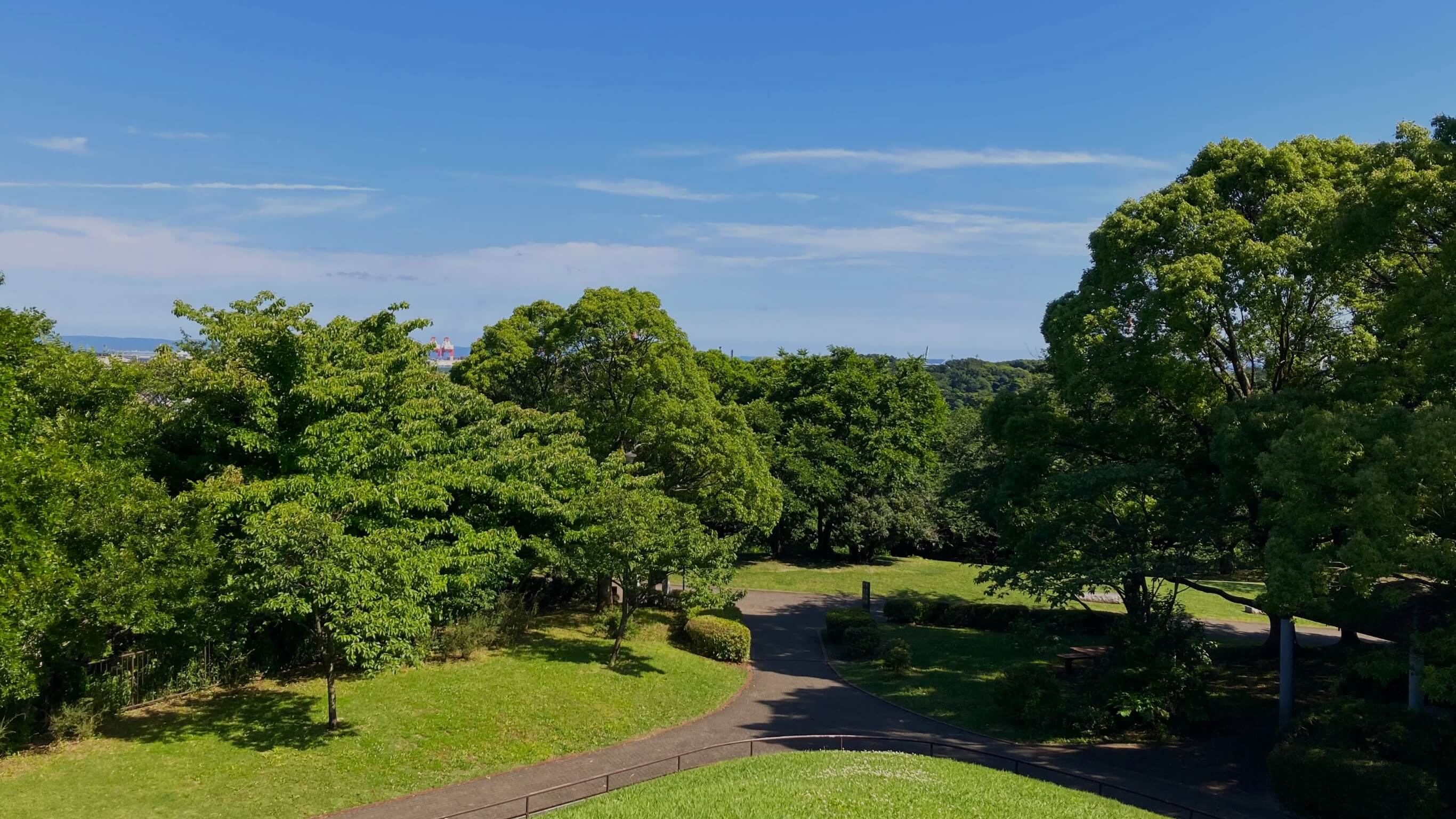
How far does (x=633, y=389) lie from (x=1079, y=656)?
60.5 ft

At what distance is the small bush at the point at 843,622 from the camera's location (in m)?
30.9

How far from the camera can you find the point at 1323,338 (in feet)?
68.1

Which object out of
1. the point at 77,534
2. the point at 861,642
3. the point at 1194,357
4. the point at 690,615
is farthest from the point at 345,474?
the point at 1194,357

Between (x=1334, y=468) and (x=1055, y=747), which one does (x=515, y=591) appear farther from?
(x=1334, y=468)

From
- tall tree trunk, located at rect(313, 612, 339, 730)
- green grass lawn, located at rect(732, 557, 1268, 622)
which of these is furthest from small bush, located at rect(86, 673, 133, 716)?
green grass lawn, located at rect(732, 557, 1268, 622)

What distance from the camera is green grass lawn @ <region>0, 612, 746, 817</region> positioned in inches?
582

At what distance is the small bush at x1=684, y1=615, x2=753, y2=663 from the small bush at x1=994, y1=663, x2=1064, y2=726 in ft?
28.6

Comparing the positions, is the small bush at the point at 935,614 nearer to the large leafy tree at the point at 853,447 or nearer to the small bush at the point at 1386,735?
the large leafy tree at the point at 853,447

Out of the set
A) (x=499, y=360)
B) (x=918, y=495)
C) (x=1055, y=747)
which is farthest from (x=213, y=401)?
(x=918, y=495)

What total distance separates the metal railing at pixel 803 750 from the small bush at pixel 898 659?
20.8ft

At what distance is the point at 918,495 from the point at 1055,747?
94.2ft

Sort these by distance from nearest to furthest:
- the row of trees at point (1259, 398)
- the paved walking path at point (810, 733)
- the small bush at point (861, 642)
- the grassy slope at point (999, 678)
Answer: the row of trees at point (1259, 398)
the paved walking path at point (810, 733)
the grassy slope at point (999, 678)
the small bush at point (861, 642)

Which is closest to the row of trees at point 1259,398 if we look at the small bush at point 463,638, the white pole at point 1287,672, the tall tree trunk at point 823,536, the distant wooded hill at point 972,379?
the white pole at point 1287,672

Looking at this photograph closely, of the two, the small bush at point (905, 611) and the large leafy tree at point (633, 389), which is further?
the small bush at point (905, 611)
